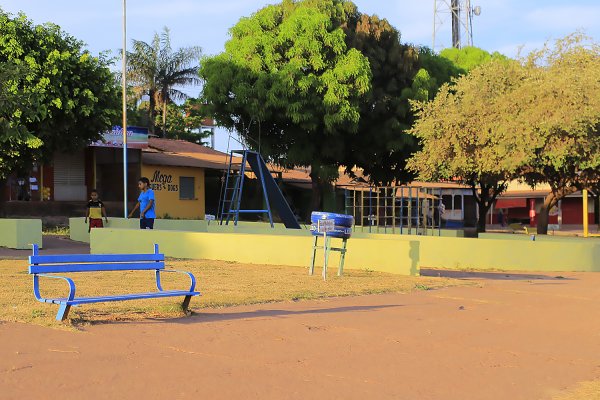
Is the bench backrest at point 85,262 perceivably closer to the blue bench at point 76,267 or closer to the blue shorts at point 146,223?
the blue bench at point 76,267

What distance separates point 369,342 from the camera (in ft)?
26.4

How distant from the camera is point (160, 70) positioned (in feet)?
162

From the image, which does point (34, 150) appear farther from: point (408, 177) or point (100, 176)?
point (408, 177)

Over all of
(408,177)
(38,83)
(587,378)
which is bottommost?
(587,378)

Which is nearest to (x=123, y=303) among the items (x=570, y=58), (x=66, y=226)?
(x=570, y=58)

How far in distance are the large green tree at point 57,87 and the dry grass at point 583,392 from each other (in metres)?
23.8

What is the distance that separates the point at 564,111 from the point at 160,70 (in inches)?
1268

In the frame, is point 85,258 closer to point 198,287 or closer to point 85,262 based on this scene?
point 85,262

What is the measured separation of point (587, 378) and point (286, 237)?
10.2m

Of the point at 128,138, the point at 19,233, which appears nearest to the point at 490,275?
the point at 19,233

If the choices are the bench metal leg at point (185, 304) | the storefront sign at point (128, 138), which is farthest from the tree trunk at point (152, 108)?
the bench metal leg at point (185, 304)

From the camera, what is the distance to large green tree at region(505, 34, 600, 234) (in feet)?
71.3

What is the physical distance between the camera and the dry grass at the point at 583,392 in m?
6.07

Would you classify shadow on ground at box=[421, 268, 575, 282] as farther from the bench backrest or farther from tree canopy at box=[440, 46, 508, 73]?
tree canopy at box=[440, 46, 508, 73]
